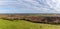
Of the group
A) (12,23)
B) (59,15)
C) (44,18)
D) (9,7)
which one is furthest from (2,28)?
(59,15)

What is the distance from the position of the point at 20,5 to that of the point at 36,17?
18 cm

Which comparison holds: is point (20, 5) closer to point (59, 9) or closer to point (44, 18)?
point (44, 18)

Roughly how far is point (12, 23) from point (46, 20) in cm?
29

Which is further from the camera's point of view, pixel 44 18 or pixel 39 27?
pixel 44 18

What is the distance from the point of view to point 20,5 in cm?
93

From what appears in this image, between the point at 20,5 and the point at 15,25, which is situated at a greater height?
the point at 20,5

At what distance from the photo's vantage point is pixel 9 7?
0.92 metres

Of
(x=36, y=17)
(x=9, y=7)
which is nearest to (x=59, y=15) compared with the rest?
(x=36, y=17)

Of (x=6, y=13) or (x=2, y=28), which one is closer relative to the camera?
(x=2, y=28)

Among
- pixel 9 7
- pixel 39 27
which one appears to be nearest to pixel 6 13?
pixel 9 7

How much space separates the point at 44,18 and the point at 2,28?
0.36 meters

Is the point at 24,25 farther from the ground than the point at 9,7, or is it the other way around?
the point at 9,7

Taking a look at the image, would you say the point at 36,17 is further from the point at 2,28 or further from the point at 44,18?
the point at 2,28

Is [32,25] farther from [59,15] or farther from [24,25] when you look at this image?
[59,15]
